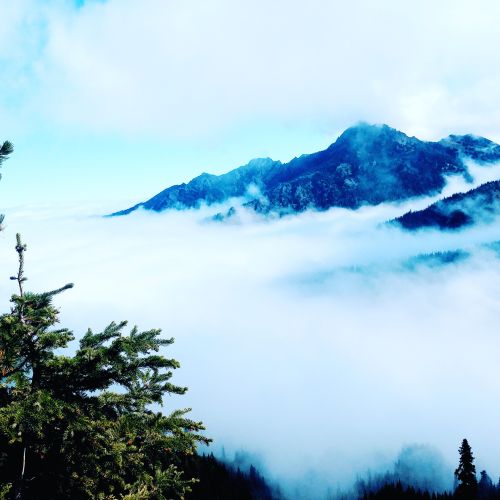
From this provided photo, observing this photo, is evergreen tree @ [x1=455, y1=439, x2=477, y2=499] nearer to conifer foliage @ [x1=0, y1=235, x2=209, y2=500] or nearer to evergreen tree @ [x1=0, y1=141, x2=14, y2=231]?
conifer foliage @ [x1=0, y1=235, x2=209, y2=500]

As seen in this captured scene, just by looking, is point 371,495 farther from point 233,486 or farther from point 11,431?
point 11,431

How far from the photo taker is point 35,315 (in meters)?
8.39

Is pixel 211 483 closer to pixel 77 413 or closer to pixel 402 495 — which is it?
pixel 402 495

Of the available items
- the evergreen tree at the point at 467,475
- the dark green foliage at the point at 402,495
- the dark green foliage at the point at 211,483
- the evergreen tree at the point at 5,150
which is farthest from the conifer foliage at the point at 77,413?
the dark green foliage at the point at 402,495

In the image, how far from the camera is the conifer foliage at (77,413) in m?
8.29

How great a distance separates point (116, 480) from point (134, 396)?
72.1 inches

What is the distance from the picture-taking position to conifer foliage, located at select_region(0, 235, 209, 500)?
8289 mm

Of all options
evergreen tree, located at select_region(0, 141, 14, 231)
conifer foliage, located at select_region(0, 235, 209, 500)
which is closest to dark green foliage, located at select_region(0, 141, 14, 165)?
evergreen tree, located at select_region(0, 141, 14, 231)

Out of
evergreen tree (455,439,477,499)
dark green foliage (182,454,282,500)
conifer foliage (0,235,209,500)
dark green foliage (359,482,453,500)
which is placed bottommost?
dark green foliage (359,482,453,500)

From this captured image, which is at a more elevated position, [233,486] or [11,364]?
Result: [11,364]

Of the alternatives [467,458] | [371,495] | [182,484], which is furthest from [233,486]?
[182,484]

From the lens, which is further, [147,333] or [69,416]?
[147,333]

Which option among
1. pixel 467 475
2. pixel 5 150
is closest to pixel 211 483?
pixel 467 475

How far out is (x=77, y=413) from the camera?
8.30 metres
